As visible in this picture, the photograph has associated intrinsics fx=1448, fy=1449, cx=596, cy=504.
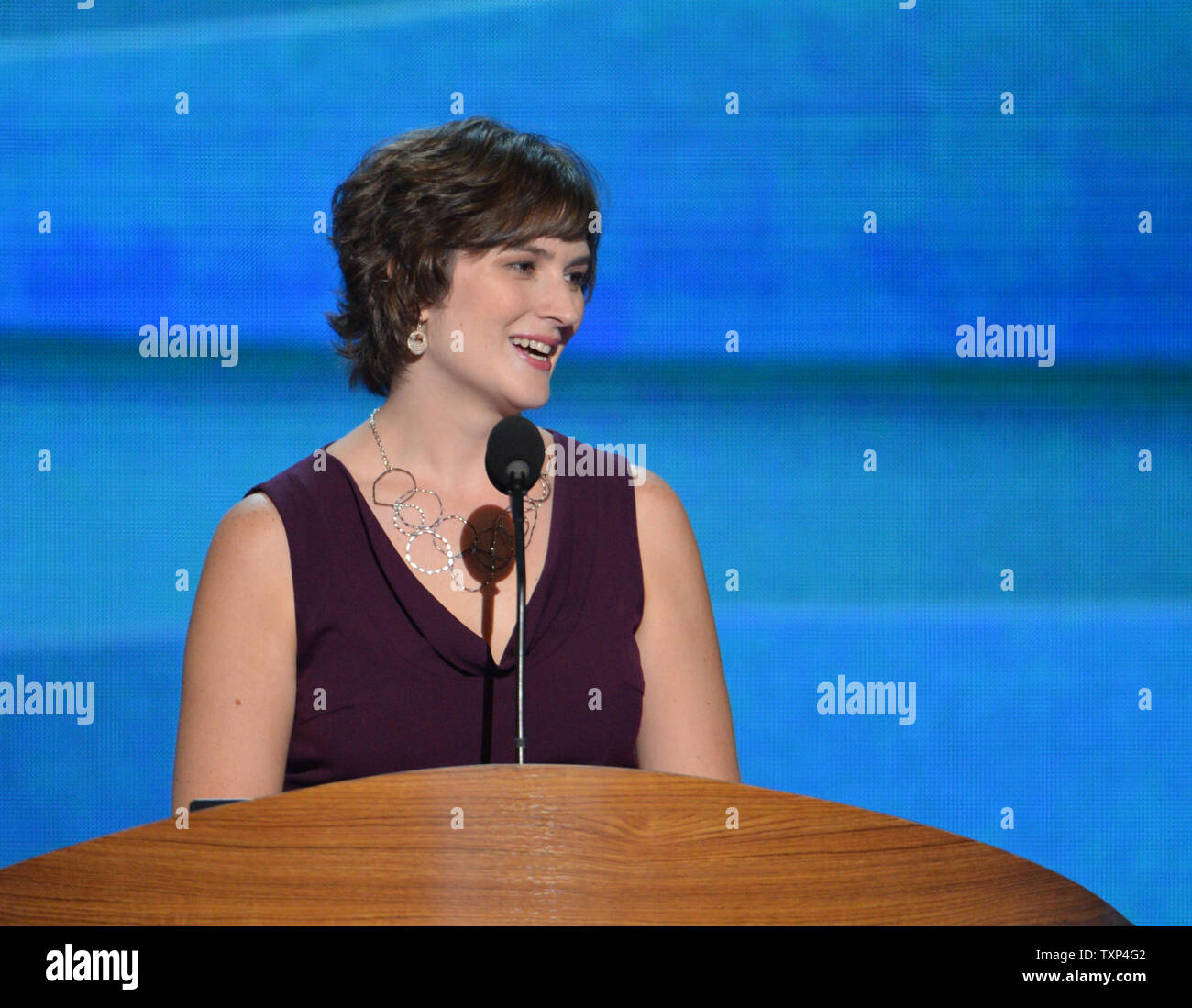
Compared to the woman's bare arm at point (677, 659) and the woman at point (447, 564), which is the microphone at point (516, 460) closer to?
the woman at point (447, 564)

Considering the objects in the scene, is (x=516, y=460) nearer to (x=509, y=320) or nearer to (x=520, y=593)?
(x=520, y=593)

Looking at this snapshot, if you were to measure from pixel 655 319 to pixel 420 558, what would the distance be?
99 centimetres

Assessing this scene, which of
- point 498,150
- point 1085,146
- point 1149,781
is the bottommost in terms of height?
point 1149,781

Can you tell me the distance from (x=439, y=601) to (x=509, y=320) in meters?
0.35

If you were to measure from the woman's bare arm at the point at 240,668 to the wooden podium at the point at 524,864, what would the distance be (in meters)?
0.63

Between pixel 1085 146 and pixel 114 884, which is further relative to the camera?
pixel 1085 146

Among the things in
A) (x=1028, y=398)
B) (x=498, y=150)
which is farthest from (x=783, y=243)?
(x=498, y=150)

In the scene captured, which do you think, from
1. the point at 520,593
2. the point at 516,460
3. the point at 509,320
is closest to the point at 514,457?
the point at 516,460

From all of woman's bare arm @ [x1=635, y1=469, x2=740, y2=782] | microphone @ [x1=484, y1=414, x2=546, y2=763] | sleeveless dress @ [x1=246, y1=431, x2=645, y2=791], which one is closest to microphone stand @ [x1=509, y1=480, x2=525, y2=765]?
microphone @ [x1=484, y1=414, x2=546, y2=763]

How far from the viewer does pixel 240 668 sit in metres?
1.67

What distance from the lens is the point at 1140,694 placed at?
274cm

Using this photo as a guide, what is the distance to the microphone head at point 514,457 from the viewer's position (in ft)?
4.52
